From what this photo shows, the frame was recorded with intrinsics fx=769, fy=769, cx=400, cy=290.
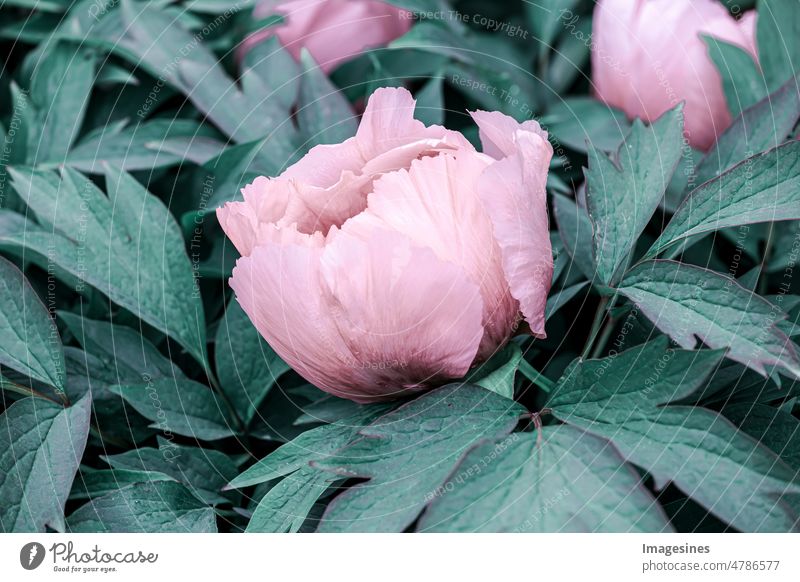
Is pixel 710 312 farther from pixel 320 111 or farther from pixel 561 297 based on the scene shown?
pixel 320 111

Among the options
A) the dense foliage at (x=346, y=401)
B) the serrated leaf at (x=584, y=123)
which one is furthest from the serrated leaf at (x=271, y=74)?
the serrated leaf at (x=584, y=123)

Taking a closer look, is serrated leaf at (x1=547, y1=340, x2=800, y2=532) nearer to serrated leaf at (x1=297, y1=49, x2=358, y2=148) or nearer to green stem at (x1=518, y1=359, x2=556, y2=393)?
green stem at (x1=518, y1=359, x2=556, y2=393)

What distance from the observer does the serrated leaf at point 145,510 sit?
24cm

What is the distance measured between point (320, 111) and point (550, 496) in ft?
0.57

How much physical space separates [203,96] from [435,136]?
0.45 ft

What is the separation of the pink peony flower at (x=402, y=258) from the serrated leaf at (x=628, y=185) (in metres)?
0.03

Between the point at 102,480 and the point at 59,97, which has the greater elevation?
the point at 59,97

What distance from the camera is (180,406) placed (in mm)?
252

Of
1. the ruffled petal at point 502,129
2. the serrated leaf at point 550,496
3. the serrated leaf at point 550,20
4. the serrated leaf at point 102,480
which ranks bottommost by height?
the serrated leaf at point 550,496

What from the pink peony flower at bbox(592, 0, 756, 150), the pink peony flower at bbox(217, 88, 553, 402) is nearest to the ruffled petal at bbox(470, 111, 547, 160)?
the pink peony flower at bbox(217, 88, 553, 402)

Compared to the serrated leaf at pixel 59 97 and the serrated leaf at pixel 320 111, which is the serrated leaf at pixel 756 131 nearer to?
the serrated leaf at pixel 320 111

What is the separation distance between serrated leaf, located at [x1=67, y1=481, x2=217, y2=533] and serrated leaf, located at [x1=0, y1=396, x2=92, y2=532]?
1 cm
